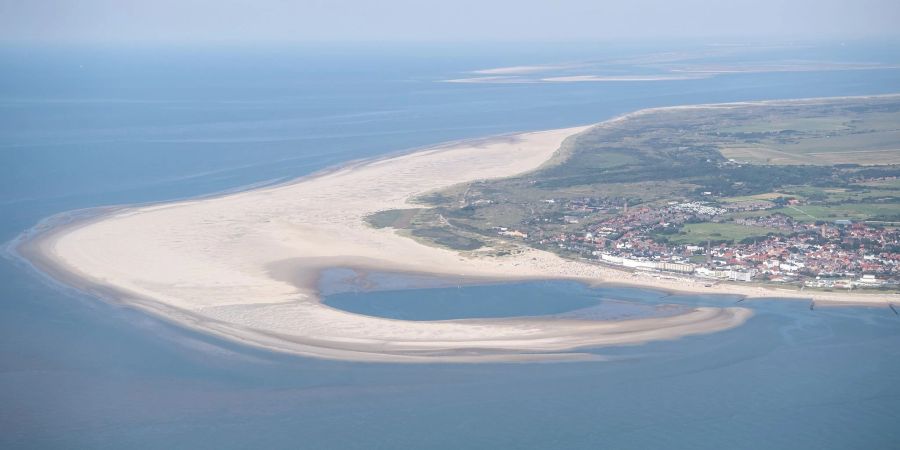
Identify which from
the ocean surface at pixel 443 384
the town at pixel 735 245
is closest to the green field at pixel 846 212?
the town at pixel 735 245

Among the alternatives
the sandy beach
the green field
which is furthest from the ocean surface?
the green field

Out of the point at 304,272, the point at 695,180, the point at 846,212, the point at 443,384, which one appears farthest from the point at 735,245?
the point at 443,384

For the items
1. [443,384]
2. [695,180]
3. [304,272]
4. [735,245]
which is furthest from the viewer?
[695,180]

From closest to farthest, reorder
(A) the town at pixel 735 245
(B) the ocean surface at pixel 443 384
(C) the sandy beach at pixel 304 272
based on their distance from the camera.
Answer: (B) the ocean surface at pixel 443 384 < (C) the sandy beach at pixel 304 272 < (A) the town at pixel 735 245

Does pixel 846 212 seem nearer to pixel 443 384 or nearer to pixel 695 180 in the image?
pixel 695 180

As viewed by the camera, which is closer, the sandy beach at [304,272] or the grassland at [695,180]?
the sandy beach at [304,272]

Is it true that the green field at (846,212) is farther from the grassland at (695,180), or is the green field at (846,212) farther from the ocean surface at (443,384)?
the ocean surface at (443,384)

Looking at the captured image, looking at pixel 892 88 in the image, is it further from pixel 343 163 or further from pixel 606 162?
pixel 343 163

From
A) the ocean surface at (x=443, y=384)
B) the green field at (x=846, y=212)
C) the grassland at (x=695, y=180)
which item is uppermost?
the grassland at (x=695, y=180)
